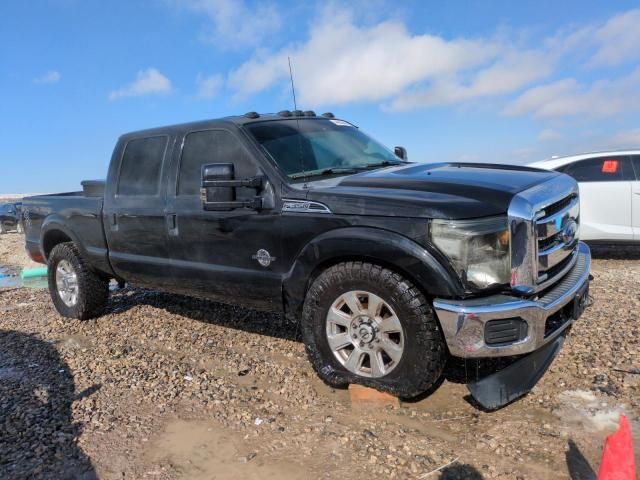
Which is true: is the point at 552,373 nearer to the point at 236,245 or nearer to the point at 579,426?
the point at 579,426

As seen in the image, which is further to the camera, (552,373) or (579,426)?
(552,373)

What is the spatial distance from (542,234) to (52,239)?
5460mm

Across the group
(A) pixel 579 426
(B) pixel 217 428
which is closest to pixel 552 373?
(A) pixel 579 426

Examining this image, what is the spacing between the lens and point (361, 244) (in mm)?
3379

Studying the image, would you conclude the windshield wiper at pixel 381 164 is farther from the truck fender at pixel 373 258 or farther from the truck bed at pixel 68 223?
the truck bed at pixel 68 223

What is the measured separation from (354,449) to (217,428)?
925mm

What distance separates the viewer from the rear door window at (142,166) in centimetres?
494

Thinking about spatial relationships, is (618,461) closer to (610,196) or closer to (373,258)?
(373,258)

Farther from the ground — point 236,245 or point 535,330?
point 236,245

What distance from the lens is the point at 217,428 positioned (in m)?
3.40

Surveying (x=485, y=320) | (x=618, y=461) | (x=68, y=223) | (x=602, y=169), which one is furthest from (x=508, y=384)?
(x=602, y=169)

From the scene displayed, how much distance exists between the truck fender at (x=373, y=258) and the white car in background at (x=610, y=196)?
5.56 meters

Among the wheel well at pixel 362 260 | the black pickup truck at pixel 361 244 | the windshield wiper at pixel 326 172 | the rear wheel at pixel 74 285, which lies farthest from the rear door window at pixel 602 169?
the rear wheel at pixel 74 285

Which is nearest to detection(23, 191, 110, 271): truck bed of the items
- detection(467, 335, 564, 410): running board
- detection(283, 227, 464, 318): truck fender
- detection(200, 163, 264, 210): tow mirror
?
detection(200, 163, 264, 210): tow mirror
